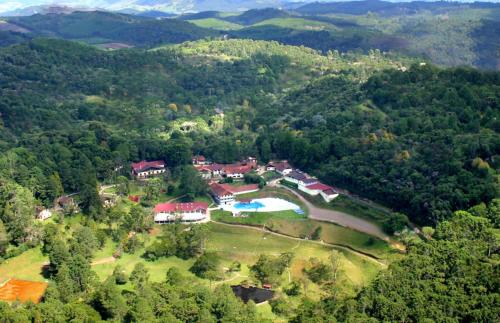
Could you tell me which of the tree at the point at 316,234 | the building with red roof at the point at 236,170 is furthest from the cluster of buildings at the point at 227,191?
the tree at the point at 316,234

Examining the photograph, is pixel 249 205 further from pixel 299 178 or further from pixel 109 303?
pixel 109 303

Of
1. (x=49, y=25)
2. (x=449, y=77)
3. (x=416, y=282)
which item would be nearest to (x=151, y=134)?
(x=449, y=77)

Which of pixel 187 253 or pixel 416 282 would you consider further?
pixel 187 253

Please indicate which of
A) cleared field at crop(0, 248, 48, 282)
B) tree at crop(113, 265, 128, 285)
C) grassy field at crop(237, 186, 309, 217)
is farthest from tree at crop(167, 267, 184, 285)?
grassy field at crop(237, 186, 309, 217)

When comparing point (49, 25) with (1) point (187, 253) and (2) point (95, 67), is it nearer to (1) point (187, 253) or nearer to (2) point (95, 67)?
(2) point (95, 67)

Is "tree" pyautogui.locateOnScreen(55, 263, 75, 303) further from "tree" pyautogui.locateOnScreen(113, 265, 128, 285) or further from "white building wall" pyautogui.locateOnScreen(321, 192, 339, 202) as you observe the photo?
"white building wall" pyautogui.locateOnScreen(321, 192, 339, 202)

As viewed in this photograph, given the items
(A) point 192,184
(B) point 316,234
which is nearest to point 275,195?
(A) point 192,184
